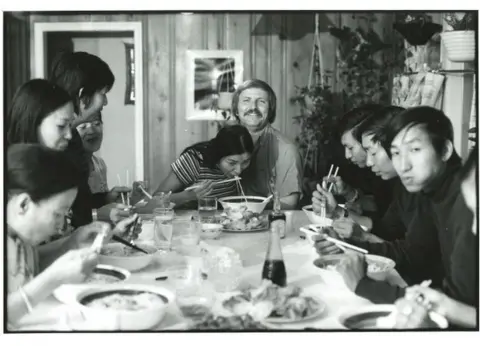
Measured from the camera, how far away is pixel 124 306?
6.23 feet

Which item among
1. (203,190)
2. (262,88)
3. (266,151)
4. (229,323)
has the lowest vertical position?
(229,323)

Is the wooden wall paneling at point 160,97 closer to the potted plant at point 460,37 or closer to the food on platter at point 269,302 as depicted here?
the food on platter at point 269,302

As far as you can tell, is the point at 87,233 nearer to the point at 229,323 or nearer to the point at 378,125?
the point at 229,323

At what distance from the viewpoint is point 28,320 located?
201 cm

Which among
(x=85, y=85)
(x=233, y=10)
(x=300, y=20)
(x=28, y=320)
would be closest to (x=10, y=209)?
(x=28, y=320)

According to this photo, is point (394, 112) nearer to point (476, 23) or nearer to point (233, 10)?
point (476, 23)

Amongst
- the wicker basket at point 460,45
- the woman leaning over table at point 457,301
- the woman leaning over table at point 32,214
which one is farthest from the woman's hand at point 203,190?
the wicker basket at point 460,45

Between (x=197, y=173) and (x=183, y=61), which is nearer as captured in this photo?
(x=183, y=61)

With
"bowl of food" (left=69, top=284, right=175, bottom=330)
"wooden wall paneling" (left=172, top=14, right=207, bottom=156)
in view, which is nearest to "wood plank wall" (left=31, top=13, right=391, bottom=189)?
"wooden wall paneling" (left=172, top=14, right=207, bottom=156)

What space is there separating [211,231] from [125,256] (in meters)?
0.37

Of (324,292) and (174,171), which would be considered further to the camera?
(174,171)

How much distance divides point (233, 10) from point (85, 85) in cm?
56

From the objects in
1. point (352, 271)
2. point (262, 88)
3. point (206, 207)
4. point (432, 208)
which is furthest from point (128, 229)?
point (432, 208)

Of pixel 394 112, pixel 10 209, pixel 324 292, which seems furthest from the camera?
pixel 394 112
